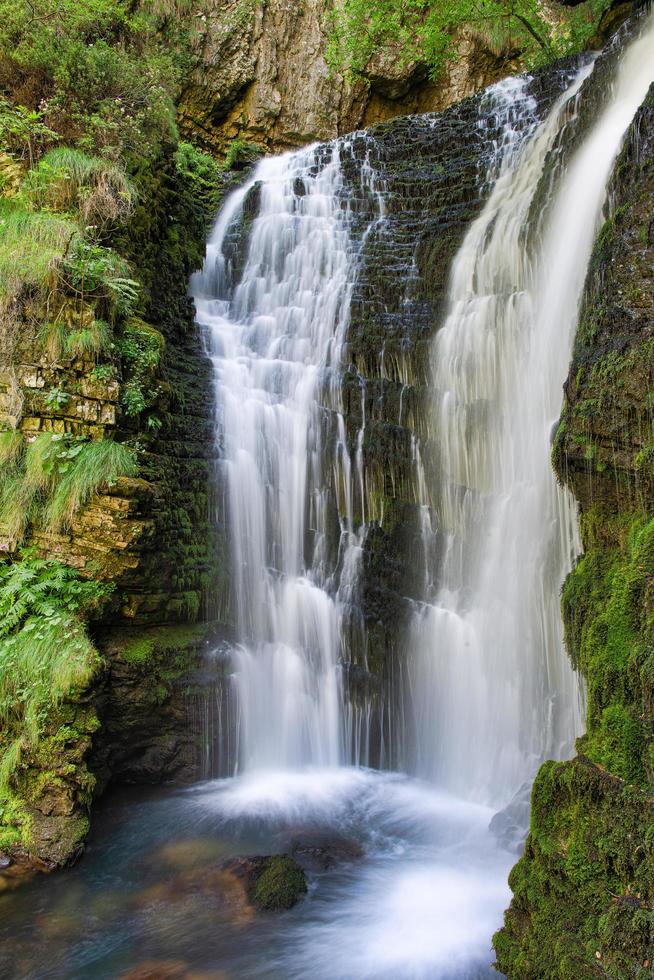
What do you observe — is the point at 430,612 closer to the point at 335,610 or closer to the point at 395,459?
the point at 335,610

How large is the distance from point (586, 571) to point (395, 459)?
3861mm

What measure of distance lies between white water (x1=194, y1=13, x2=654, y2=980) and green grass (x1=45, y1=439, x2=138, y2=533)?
2011 mm

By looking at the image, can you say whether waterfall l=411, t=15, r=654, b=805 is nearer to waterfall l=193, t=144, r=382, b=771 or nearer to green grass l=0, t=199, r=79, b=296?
waterfall l=193, t=144, r=382, b=771

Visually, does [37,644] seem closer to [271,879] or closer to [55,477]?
[55,477]

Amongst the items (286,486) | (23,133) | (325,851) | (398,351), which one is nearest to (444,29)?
(398,351)

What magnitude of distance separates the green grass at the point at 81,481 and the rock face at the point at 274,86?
1229 centimetres

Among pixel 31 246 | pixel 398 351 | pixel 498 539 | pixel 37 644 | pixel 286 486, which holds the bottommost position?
pixel 37 644

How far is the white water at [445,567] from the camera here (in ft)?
20.8

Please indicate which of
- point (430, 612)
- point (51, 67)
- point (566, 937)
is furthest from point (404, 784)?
point (51, 67)

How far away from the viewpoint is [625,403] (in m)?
5.21

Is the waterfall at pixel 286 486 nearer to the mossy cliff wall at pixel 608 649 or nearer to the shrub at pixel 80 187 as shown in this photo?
the shrub at pixel 80 187

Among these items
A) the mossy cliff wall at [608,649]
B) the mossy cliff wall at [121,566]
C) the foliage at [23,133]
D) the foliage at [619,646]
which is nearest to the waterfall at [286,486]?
the mossy cliff wall at [121,566]

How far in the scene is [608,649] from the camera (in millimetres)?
4348

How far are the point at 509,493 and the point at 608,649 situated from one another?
3.58 m
